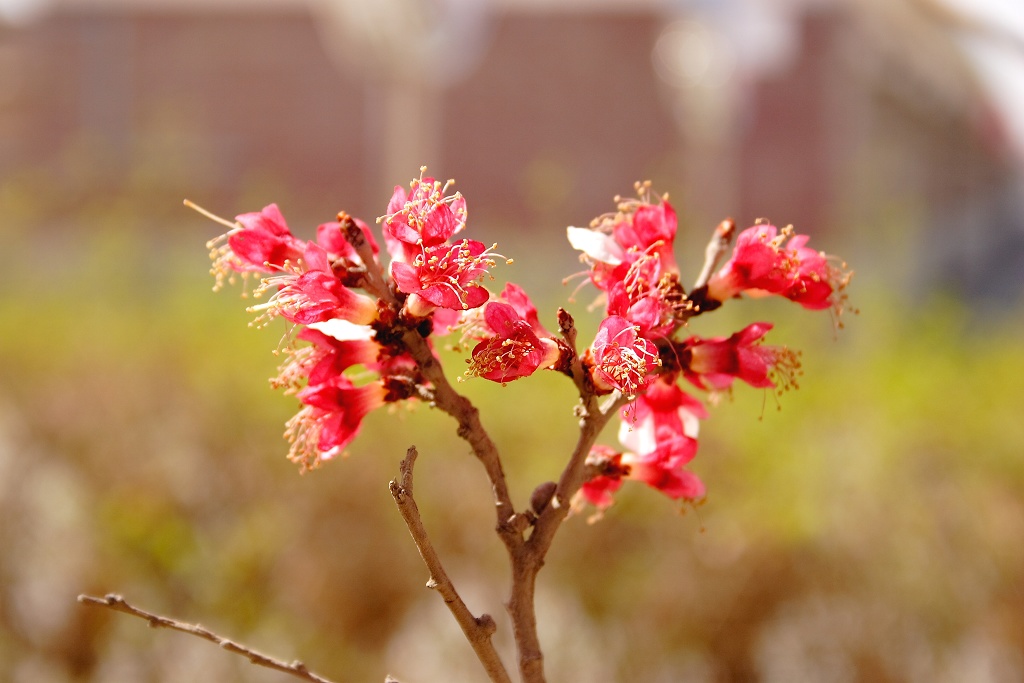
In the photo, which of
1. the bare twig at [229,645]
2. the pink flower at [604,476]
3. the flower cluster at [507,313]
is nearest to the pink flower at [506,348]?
the flower cluster at [507,313]

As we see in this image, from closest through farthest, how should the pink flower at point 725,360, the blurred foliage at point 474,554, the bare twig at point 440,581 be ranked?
the bare twig at point 440,581
the pink flower at point 725,360
the blurred foliage at point 474,554

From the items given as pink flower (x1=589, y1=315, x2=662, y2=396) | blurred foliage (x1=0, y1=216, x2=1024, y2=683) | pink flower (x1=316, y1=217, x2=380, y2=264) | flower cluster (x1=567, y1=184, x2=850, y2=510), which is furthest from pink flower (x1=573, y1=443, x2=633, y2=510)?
blurred foliage (x1=0, y1=216, x2=1024, y2=683)

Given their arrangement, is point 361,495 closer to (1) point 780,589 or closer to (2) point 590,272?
(1) point 780,589

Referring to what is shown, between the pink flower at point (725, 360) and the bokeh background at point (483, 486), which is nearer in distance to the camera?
the pink flower at point (725, 360)

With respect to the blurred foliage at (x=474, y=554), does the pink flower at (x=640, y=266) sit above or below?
below

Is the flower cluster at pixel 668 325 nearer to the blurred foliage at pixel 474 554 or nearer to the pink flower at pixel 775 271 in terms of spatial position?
the pink flower at pixel 775 271

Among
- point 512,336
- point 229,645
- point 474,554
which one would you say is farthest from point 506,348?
point 474,554
